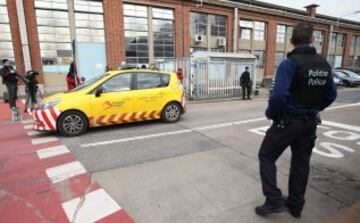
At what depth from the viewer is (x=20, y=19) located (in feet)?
45.9

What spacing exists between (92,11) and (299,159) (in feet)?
55.2

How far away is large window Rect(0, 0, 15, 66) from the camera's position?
546 inches

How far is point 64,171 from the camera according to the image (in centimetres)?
400

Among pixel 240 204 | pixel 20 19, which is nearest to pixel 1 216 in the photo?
pixel 240 204

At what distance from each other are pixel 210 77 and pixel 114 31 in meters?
7.88

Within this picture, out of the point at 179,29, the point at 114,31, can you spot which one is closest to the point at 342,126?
the point at 114,31

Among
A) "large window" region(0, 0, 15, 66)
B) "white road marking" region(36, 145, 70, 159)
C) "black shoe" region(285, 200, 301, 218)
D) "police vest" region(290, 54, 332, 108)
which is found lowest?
"white road marking" region(36, 145, 70, 159)

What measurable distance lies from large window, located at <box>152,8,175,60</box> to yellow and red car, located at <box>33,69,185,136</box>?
1197 centimetres

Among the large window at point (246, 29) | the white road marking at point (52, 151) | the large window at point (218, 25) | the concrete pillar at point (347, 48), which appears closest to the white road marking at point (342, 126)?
the white road marking at point (52, 151)

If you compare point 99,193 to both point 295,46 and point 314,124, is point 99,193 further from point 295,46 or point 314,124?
point 295,46

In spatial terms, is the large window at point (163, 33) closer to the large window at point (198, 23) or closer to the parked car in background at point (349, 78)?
the large window at point (198, 23)

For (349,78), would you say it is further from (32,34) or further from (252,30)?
(32,34)

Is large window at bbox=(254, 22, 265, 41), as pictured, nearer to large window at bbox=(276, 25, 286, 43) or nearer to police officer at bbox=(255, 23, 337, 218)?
large window at bbox=(276, 25, 286, 43)

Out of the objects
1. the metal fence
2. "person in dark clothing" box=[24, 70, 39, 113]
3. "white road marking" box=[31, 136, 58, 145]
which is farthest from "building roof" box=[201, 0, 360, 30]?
"white road marking" box=[31, 136, 58, 145]
